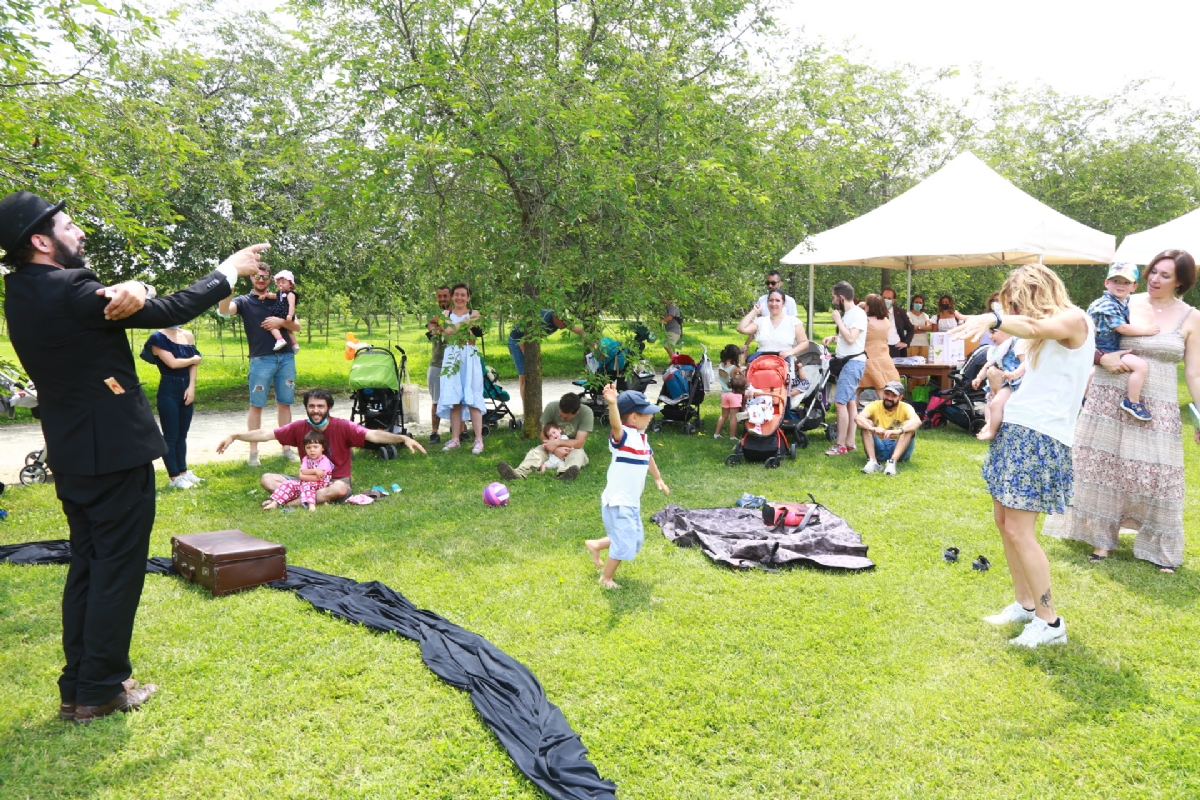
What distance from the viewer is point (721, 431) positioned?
10180 mm

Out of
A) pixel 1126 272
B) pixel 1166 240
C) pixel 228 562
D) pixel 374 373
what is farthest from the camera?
pixel 1166 240

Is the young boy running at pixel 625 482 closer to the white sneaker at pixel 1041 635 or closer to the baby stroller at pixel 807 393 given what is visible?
the white sneaker at pixel 1041 635

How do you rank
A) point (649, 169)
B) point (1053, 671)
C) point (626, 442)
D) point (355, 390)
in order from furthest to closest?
1. point (355, 390)
2. point (649, 169)
3. point (626, 442)
4. point (1053, 671)

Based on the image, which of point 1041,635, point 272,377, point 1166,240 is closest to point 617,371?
point 272,377

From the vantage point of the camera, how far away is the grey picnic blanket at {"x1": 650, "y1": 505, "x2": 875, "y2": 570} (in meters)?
5.20

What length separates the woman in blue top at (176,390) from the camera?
23.2 feet

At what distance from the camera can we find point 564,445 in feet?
25.6

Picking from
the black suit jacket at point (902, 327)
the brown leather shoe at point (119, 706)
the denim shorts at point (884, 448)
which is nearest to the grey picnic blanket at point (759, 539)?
the denim shorts at point (884, 448)

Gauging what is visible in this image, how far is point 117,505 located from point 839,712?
3.21 m

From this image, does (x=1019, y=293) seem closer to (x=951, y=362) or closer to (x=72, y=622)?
(x=72, y=622)

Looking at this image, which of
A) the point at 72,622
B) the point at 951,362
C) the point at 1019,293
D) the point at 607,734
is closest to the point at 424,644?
the point at 607,734

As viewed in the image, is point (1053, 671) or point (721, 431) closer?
point (1053, 671)

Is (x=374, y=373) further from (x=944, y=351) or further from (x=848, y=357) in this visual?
(x=944, y=351)

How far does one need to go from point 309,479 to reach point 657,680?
4.22 meters
